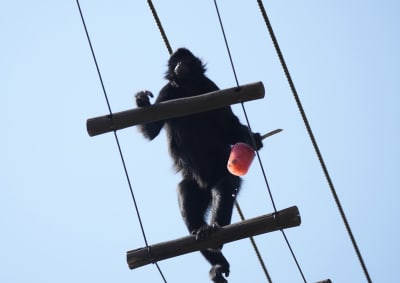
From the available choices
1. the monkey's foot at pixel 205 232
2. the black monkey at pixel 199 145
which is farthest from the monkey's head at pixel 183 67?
the monkey's foot at pixel 205 232

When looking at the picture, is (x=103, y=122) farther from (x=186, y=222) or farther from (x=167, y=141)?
(x=167, y=141)

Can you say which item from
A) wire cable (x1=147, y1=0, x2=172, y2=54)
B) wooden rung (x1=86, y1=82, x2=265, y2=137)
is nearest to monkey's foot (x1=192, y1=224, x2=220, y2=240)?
wooden rung (x1=86, y1=82, x2=265, y2=137)

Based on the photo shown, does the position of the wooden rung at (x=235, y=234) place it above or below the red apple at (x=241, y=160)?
below

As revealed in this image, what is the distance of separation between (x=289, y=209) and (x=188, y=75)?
3.24 meters

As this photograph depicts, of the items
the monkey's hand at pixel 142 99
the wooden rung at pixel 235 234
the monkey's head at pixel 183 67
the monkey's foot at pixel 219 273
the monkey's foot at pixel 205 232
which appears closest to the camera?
the wooden rung at pixel 235 234

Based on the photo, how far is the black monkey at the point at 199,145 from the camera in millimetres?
7688

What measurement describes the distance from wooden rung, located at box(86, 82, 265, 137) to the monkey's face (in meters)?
2.61

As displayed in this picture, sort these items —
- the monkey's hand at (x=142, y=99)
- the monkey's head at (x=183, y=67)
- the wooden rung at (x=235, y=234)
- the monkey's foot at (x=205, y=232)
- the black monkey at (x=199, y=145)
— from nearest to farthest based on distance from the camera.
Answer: the wooden rung at (x=235, y=234)
the monkey's foot at (x=205, y=232)
the monkey's hand at (x=142, y=99)
the black monkey at (x=199, y=145)
the monkey's head at (x=183, y=67)

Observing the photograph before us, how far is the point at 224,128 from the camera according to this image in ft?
28.4

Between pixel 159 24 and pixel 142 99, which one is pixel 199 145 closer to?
pixel 159 24

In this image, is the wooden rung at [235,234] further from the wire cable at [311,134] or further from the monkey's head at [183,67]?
the monkey's head at [183,67]

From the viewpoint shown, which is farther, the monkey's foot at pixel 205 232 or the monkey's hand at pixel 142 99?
the monkey's hand at pixel 142 99

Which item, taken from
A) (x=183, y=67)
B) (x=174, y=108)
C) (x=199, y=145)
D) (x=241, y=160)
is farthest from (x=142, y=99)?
(x=183, y=67)

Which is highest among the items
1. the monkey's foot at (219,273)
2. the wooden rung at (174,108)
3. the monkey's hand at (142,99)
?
the monkey's hand at (142,99)
